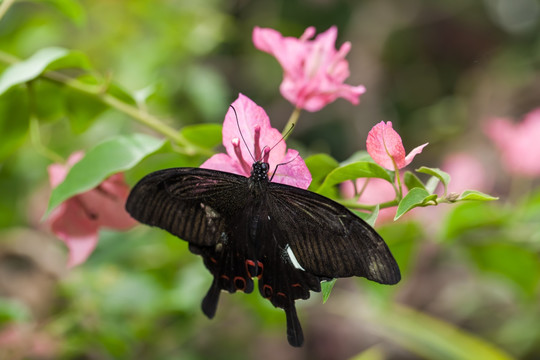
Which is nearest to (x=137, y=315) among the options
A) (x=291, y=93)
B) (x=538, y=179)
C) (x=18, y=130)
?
(x=18, y=130)

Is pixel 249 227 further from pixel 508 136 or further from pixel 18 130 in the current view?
pixel 508 136

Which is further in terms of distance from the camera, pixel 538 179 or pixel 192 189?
pixel 538 179

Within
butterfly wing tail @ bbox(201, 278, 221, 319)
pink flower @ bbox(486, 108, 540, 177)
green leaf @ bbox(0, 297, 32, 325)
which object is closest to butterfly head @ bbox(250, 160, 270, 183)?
butterfly wing tail @ bbox(201, 278, 221, 319)

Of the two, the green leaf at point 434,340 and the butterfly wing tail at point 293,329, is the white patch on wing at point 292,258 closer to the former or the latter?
the butterfly wing tail at point 293,329

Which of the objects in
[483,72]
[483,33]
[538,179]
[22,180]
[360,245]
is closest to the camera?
[360,245]

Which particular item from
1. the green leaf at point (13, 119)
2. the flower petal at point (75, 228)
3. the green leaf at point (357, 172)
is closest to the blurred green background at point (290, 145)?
the green leaf at point (13, 119)

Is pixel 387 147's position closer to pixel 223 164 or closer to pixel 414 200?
pixel 414 200

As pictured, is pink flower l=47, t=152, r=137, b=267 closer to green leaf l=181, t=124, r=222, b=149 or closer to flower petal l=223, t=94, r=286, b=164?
green leaf l=181, t=124, r=222, b=149
